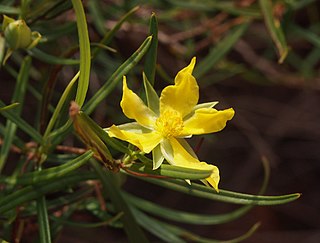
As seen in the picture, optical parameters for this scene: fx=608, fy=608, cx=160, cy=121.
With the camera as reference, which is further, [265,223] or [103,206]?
[265,223]

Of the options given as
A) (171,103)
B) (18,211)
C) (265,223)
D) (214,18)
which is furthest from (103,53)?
(265,223)

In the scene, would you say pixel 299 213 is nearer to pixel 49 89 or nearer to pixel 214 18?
pixel 214 18

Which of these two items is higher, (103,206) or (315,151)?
(103,206)

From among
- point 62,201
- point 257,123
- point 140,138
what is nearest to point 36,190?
point 62,201

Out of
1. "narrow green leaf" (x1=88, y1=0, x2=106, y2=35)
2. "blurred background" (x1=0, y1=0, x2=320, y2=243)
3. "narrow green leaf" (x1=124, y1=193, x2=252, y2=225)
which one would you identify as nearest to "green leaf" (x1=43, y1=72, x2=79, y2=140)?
"narrow green leaf" (x1=124, y1=193, x2=252, y2=225)

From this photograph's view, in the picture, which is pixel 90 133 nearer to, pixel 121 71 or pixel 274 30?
Answer: pixel 121 71

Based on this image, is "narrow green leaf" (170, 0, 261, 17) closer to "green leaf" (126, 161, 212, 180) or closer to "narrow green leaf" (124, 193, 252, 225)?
"narrow green leaf" (124, 193, 252, 225)

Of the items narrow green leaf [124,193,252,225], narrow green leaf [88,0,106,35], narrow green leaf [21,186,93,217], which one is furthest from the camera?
narrow green leaf [88,0,106,35]
